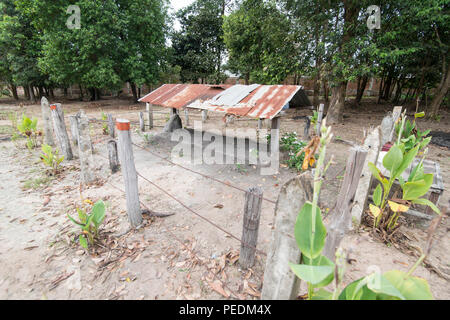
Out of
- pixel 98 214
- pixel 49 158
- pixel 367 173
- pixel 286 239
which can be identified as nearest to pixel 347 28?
pixel 367 173

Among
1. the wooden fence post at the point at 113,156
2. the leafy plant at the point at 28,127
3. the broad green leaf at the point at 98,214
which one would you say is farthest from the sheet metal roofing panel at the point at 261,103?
the leafy plant at the point at 28,127

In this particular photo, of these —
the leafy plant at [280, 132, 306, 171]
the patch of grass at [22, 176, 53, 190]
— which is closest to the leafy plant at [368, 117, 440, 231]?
the leafy plant at [280, 132, 306, 171]

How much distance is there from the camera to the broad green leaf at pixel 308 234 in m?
1.33

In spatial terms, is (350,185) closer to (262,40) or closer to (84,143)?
(84,143)

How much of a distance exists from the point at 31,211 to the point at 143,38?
15.3 m

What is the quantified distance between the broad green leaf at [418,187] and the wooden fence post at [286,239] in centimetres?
203

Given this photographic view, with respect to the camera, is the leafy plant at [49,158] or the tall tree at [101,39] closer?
the leafy plant at [49,158]

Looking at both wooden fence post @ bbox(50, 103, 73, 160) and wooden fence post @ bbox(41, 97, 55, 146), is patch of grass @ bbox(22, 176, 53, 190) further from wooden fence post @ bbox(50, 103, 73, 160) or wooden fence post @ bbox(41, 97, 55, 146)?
wooden fence post @ bbox(41, 97, 55, 146)

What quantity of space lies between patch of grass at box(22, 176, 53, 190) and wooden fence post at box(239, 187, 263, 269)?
4768 mm

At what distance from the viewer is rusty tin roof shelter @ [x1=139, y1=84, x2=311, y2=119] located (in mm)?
5013

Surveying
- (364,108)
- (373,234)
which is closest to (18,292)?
(373,234)

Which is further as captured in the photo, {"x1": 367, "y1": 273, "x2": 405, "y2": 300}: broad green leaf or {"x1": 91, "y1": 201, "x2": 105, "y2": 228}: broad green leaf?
{"x1": 91, "y1": 201, "x2": 105, "y2": 228}: broad green leaf

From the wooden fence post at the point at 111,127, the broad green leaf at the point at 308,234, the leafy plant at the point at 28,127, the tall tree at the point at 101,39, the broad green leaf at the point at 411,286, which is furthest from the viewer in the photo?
the tall tree at the point at 101,39

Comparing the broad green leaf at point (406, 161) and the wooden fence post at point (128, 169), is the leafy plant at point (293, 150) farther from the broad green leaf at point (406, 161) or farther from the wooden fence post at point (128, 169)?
the wooden fence post at point (128, 169)
